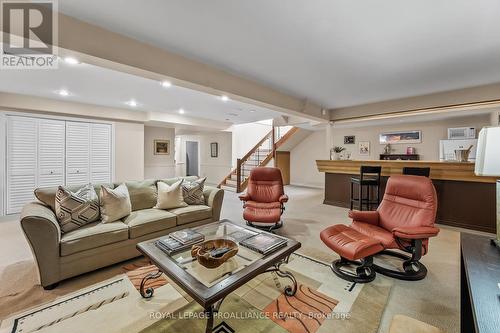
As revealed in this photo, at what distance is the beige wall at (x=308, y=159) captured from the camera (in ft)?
28.0

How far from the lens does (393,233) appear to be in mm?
2158

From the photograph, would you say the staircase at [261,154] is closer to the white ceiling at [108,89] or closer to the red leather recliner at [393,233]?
the white ceiling at [108,89]

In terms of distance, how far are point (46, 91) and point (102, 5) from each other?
11.1ft

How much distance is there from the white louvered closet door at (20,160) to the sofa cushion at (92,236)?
331 cm

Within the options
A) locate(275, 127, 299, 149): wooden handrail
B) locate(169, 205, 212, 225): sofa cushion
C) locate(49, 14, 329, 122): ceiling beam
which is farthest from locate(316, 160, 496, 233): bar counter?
locate(275, 127, 299, 149): wooden handrail

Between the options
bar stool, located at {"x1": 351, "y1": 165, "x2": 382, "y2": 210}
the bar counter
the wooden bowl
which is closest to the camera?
the wooden bowl

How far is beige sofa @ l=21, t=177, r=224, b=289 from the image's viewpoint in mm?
1965

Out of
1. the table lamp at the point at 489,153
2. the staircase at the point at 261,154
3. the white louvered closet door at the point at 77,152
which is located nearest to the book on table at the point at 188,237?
the table lamp at the point at 489,153

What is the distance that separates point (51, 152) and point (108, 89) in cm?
213

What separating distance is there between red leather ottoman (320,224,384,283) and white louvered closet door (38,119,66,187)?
5.54 m

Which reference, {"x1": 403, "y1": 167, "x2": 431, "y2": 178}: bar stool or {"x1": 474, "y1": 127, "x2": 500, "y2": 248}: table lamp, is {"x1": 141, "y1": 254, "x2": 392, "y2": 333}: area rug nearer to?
{"x1": 474, "y1": 127, "x2": 500, "y2": 248}: table lamp

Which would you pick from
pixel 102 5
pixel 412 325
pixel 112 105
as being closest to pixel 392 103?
pixel 412 325

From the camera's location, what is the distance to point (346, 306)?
1818 millimetres

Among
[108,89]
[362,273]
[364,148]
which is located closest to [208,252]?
[362,273]
